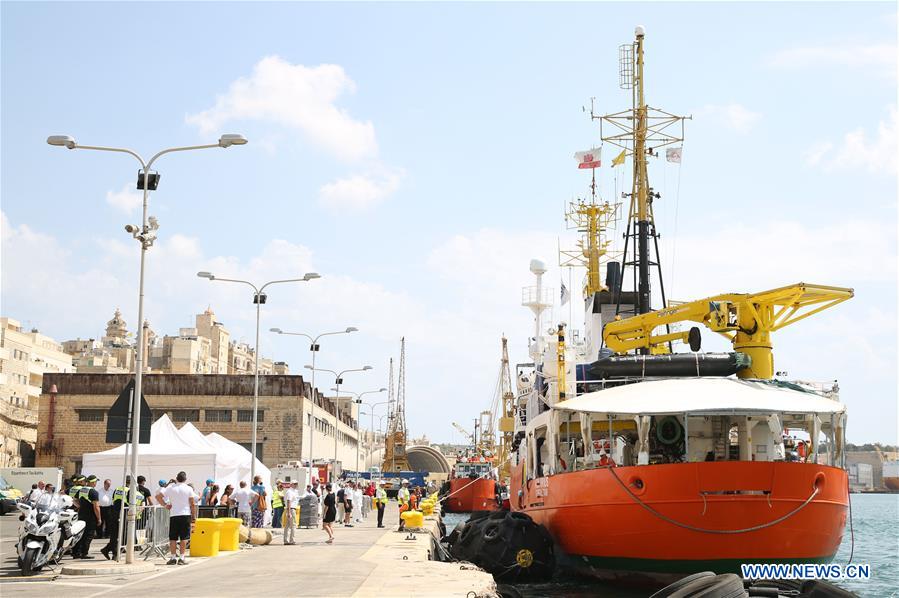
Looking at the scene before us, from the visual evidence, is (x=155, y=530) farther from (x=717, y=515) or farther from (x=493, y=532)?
(x=717, y=515)

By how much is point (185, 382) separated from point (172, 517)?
57.0m

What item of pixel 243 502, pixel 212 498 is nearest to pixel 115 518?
pixel 212 498

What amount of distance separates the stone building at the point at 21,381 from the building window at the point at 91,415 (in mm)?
8043

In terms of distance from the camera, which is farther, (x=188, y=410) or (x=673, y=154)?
(x=188, y=410)

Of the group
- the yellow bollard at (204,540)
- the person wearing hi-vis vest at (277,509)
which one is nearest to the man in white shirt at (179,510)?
the yellow bollard at (204,540)

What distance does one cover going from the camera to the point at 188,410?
241 feet

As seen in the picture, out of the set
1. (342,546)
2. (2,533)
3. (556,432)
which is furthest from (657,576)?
(2,533)

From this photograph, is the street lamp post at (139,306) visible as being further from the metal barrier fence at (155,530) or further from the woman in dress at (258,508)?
the woman in dress at (258,508)

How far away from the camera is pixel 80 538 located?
19.0 metres

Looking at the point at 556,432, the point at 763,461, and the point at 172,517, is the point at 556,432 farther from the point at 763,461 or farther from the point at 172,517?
the point at 172,517

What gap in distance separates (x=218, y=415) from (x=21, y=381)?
29121 millimetres

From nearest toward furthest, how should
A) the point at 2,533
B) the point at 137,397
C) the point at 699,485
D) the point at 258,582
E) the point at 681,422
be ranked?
1. the point at 258,582
2. the point at 137,397
3. the point at 699,485
4. the point at 681,422
5. the point at 2,533

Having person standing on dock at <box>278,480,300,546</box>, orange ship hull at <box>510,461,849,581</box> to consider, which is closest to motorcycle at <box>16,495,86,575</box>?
person standing on dock at <box>278,480,300,546</box>

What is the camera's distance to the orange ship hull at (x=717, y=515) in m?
19.8
